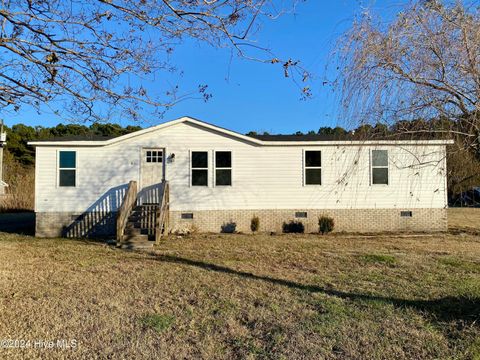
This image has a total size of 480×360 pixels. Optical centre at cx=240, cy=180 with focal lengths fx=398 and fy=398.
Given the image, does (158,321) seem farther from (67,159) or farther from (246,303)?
(67,159)

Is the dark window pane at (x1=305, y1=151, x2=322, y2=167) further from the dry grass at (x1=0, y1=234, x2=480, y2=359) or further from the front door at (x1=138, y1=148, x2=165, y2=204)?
the dry grass at (x1=0, y1=234, x2=480, y2=359)

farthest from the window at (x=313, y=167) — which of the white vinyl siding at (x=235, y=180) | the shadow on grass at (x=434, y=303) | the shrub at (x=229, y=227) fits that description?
the shadow on grass at (x=434, y=303)

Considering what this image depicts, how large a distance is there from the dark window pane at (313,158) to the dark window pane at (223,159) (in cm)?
273

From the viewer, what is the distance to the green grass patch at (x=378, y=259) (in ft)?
26.1

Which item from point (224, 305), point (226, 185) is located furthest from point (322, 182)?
point (224, 305)

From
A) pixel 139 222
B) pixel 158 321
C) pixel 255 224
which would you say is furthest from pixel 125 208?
pixel 158 321

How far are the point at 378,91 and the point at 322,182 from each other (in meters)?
9.21

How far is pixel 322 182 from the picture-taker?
552 inches

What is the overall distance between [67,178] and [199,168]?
446 cm

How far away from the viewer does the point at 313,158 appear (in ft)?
46.4

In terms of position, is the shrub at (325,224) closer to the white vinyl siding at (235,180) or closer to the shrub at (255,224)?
the white vinyl siding at (235,180)

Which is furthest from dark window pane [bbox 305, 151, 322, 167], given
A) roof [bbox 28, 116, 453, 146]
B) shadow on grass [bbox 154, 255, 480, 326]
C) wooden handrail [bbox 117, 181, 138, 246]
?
shadow on grass [bbox 154, 255, 480, 326]

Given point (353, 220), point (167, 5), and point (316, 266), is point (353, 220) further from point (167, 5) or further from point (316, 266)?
point (167, 5)

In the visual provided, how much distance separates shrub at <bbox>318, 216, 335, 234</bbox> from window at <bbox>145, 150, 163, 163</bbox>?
5.88 metres
